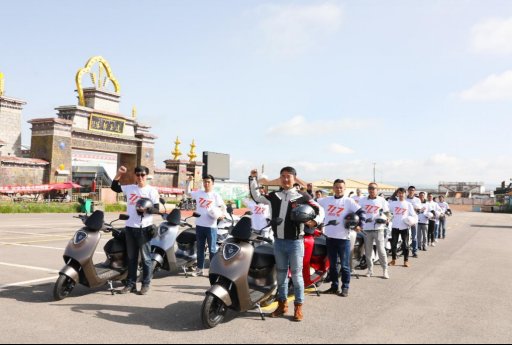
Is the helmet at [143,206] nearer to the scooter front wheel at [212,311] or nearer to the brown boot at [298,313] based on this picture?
the scooter front wheel at [212,311]

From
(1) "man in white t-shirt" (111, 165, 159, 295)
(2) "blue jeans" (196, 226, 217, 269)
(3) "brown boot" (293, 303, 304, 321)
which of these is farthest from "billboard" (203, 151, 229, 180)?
(3) "brown boot" (293, 303, 304, 321)

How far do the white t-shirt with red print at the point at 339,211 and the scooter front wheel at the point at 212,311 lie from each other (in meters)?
2.59

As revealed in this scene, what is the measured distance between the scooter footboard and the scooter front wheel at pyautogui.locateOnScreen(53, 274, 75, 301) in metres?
2.33

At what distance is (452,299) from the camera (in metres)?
7.05

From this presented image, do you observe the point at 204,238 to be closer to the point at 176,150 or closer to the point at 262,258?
the point at 262,258

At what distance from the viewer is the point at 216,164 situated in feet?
170

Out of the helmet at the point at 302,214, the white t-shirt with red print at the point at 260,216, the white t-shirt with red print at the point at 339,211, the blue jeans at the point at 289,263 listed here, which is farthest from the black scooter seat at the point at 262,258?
the white t-shirt with red print at the point at 260,216

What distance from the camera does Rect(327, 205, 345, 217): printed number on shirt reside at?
7.67 m

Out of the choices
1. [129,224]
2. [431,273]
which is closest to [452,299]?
[431,273]

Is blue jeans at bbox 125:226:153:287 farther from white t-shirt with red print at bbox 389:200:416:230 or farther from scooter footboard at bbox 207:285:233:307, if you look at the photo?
white t-shirt with red print at bbox 389:200:416:230

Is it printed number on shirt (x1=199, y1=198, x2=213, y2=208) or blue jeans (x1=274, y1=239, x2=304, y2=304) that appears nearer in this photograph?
blue jeans (x1=274, y1=239, x2=304, y2=304)

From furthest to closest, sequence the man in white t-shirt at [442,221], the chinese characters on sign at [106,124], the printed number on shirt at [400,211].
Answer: the chinese characters on sign at [106,124] → the man in white t-shirt at [442,221] → the printed number on shirt at [400,211]

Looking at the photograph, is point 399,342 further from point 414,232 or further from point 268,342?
point 414,232

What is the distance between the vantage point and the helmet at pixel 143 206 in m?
6.77
